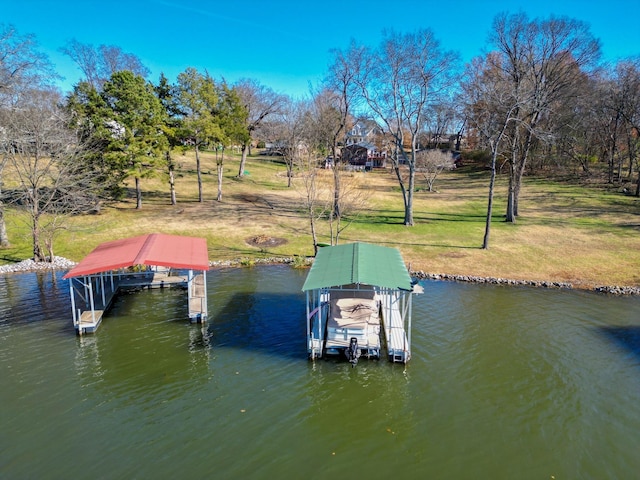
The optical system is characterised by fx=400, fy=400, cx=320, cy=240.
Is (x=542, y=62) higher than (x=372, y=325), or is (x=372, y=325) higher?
(x=542, y=62)

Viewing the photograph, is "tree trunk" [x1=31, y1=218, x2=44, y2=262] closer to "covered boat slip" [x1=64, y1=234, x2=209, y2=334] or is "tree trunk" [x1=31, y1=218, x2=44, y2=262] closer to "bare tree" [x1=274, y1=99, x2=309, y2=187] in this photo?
"covered boat slip" [x1=64, y1=234, x2=209, y2=334]

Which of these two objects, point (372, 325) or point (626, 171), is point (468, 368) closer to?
point (372, 325)

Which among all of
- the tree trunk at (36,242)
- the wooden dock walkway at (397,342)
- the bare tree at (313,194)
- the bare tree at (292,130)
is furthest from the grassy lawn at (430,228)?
the wooden dock walkway at (397,342)

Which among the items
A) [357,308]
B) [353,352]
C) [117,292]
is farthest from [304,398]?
[117,292]

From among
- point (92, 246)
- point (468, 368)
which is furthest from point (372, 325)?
point (92, 246)

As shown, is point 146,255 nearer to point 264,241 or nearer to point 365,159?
point 264,241

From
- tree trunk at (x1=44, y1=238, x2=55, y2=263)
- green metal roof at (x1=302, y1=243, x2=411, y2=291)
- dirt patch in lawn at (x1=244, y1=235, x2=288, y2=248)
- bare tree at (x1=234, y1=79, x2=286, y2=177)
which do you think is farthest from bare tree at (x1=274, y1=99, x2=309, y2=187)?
green metal roof at (x1=302, y1=243, x2=411, y2=291)

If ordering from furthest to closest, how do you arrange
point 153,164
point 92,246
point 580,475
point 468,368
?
point 153,164 < point 92,246 < point 468,368 < point 580,475

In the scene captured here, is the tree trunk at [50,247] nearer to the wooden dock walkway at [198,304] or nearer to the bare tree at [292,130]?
the wooden dock walkway at [198,304]
